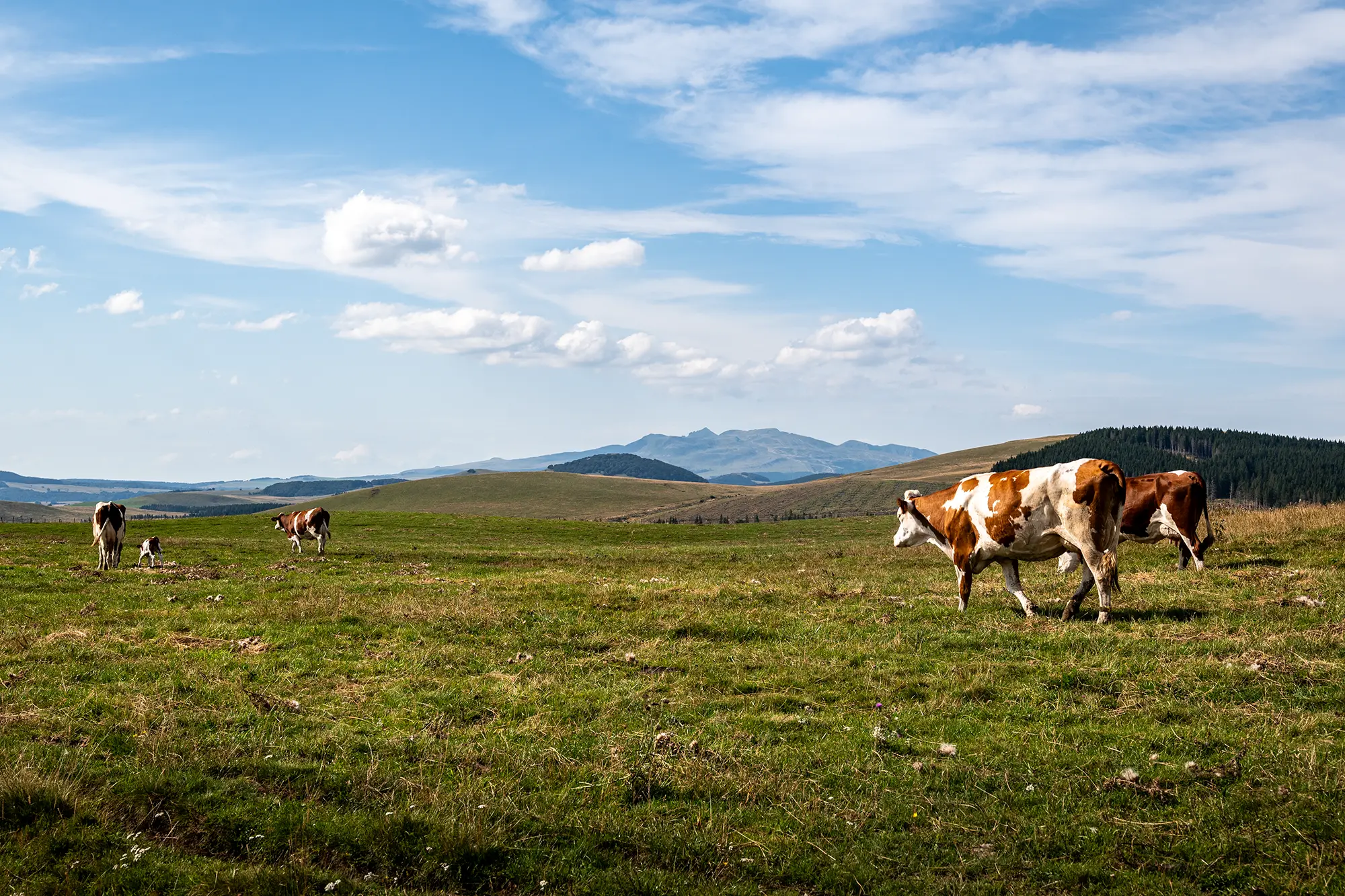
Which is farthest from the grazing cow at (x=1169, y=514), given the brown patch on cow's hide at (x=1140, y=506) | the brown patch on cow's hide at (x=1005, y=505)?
the brown patch on cow's hide at (x=1005, y=505)

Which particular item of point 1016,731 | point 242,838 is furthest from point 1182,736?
point 242,838

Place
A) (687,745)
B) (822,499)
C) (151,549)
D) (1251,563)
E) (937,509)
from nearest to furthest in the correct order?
1. (687,745)
2. (937,509)
3. (1251,563)
4. (151,549)
5. (822,499)

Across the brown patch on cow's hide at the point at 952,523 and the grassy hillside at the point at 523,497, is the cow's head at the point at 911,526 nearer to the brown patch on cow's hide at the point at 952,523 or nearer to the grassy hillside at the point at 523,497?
the brown patch on cow's hide at the point at 952,523

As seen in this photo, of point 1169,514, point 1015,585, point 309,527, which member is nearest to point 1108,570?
point 1015,585

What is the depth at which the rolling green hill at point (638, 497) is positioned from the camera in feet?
445

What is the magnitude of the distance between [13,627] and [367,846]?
1313cm

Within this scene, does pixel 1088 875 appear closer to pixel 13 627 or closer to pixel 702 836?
pixel 702 836

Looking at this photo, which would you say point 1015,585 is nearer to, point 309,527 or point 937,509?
point 937,509

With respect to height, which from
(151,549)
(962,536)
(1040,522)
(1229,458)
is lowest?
(151,549)

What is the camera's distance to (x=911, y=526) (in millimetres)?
19859

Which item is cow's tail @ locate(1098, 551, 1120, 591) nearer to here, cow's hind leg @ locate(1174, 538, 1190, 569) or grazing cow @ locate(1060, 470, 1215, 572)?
grazing cow @ locate(1060, 470, 1215, 572)

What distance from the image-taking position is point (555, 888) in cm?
641

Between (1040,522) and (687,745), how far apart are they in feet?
30.7

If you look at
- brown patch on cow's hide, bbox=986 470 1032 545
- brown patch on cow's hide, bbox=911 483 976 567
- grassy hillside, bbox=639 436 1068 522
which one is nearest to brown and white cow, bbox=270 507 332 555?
brown patch on cow's hide, bbox=911 483 976 567
